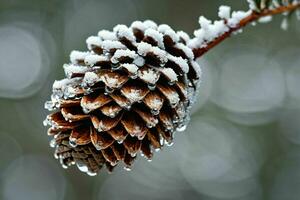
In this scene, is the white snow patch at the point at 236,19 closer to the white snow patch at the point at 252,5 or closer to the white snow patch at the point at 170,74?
the white snow patch at the point at 252,5

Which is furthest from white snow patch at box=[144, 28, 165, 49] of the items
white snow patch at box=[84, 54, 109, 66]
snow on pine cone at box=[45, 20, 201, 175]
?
white snow patch at box=[84, 54, 109, 66]

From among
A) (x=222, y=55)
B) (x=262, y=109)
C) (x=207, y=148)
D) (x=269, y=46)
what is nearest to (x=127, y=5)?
(x=222, y=55)

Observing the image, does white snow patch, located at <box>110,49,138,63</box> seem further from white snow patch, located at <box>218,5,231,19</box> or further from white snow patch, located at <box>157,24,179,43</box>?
white snow patch, located at <box>218,5,231,19</box>

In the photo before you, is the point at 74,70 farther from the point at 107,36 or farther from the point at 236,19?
the point at 236,19

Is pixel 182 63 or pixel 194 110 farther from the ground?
pixel 182 63

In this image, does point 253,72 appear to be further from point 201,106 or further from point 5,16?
point 5,16

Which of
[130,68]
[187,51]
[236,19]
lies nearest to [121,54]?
[130,68]
